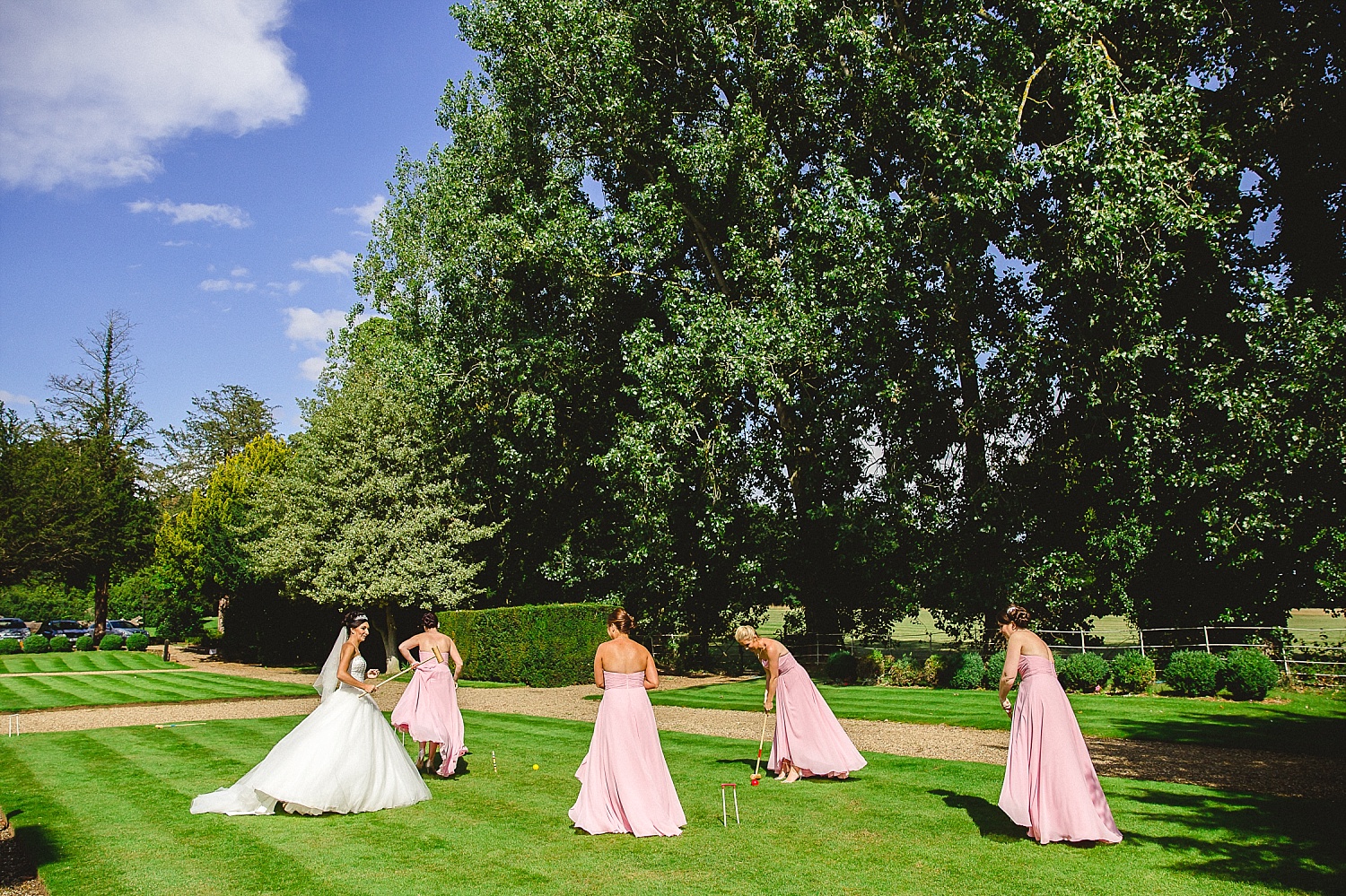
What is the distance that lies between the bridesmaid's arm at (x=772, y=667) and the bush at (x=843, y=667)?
14.8 metres

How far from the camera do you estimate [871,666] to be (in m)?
24.7

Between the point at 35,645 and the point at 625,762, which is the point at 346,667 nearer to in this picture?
the point at 625,762

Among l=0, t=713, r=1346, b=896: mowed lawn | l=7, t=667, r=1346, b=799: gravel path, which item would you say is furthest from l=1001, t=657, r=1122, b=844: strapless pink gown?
l=7, t=667, r=1346, b=799: gravel path

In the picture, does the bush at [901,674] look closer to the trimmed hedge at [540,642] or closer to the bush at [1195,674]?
the bush at [1195,674]

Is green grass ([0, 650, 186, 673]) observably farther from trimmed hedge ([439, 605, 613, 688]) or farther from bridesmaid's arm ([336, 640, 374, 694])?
bridesmaid's arm ([336, 640, 374, 694])

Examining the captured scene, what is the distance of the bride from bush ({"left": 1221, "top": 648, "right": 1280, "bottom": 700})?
53.4ft

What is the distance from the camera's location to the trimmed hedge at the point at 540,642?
25.4 meters

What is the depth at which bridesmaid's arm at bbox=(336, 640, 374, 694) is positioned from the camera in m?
9.66

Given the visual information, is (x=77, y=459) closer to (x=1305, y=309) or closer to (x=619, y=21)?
(x=619, y=21)

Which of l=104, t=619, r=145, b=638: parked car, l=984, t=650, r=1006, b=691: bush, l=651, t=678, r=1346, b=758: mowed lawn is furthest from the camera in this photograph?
l=104, t=619, r=145, b=638: parked car

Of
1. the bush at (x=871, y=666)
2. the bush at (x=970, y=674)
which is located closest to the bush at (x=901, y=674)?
the bush at (x=871, y=666)

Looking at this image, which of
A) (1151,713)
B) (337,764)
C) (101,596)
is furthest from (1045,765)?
Answer: (101,596)

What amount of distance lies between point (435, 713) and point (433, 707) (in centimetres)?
9

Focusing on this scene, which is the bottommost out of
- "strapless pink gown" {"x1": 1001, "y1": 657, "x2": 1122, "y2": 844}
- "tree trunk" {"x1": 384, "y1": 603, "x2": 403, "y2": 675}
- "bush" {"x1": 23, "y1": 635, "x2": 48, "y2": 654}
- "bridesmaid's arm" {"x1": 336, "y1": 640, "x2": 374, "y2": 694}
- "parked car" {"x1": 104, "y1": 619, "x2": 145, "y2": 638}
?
"parked car" {"x1": 104, "y1": 619, "x2": 145, "y2": 638}
